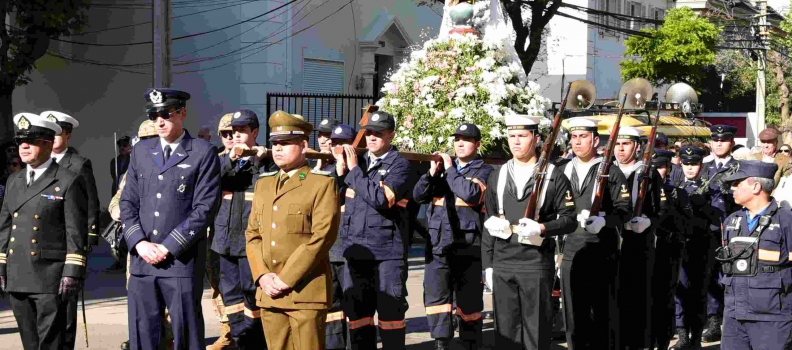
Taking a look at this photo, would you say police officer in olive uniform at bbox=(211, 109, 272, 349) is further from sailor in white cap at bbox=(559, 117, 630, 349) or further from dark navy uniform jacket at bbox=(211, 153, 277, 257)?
sailor in white cap at bbox=(559, 117, 630, 349)

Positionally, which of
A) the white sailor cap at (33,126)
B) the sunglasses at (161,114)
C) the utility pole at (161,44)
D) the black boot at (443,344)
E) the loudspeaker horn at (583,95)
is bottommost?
the black boot at (443,344)

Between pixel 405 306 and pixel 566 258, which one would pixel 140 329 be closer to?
pixel 405 306

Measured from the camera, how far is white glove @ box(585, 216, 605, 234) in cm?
891

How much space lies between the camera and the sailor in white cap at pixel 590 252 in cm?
912

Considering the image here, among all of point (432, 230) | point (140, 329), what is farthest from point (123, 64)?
point (140, 329)

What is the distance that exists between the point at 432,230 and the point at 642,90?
9411 mm

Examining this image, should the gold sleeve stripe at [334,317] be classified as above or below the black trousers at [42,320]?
below

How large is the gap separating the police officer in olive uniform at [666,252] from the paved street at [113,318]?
922mm

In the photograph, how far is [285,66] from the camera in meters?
24.0

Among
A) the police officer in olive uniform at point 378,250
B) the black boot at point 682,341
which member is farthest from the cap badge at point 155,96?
the black boot at point 682,341

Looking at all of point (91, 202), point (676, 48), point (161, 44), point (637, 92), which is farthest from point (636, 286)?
point (676, 48)

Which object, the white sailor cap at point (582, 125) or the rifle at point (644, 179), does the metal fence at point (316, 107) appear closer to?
the rifle at point (644, 179)

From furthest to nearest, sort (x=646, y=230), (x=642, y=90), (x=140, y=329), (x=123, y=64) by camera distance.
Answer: (x=123, y=64)
(x=642, y=90)
(x=646, y=230)
(x=140, y=329)

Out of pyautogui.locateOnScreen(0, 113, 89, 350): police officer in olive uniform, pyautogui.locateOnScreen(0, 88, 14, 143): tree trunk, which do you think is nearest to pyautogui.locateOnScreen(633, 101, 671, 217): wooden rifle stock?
pyautogui.locateOnScreen(0, 113, 89, 350): police officer in olive uniform
